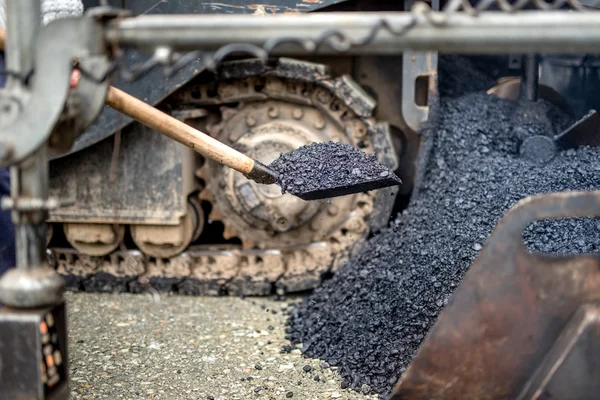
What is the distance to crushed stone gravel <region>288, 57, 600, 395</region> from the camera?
318 cm

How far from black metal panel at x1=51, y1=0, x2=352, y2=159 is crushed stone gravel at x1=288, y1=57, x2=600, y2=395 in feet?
3.28

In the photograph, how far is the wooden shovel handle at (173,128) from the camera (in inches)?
97.1

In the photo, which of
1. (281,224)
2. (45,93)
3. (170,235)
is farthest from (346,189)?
(45,93)

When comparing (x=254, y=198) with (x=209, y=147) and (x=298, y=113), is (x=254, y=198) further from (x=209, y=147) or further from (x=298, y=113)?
(x=209, y=147)

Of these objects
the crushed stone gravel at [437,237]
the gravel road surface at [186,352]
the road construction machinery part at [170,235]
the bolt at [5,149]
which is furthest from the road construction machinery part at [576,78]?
the bolt at [5,149]

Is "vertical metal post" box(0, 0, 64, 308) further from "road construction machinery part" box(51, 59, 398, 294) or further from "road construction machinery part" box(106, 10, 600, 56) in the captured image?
"road construction machinery part" box(51, 59, 398, 294)

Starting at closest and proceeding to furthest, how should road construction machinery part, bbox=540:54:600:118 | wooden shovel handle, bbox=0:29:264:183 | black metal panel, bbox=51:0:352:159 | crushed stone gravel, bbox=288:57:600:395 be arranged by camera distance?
wooden shovel handle, bbox=0:29:264:183, crushed stone gravel, bbox=288:57:600:395, black metal panel, bbox=51:0:352:159, road construction machinery part, bbox=540:54:600:118

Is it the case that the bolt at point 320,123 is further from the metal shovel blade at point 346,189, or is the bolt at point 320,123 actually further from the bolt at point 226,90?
the metal shovel blade at point 346,189

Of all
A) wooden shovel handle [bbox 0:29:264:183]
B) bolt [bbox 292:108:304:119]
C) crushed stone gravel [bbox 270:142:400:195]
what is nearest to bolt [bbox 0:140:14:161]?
wooden shovel handle [bbox 0:29:264:183]

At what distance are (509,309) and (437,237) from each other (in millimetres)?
1733

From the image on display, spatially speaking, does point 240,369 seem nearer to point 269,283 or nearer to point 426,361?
point 269,283

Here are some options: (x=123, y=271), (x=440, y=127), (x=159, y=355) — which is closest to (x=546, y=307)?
(x=159, y=355)

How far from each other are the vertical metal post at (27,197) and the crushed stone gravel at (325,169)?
1.49m

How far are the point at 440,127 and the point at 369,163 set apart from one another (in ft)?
3.04
